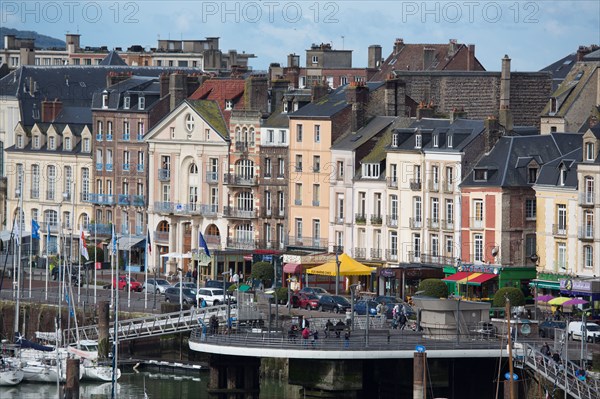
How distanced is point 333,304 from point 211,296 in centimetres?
744

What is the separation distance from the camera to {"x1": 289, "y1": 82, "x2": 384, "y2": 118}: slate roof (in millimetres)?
126000

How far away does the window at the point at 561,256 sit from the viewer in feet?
360

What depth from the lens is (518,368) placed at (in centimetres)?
9125

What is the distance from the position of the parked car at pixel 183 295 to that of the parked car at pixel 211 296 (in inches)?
25.0

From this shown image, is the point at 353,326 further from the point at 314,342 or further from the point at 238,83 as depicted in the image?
the point at 238,83

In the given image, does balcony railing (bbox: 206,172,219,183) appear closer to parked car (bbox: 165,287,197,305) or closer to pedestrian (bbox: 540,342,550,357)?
parked car (bbox: 165,287,197,305)

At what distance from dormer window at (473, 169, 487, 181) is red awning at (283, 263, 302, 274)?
1297 centimetres

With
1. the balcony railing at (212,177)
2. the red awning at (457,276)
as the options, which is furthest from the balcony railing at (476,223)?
the balcony railing at (212,177)

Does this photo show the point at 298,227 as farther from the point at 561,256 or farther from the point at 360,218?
the point at 561,256

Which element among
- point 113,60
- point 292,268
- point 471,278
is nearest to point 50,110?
point 113,60

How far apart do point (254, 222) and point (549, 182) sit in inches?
966

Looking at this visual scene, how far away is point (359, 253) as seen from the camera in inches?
4828

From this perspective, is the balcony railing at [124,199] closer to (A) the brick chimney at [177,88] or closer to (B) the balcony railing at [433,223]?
(A) the brick chimney at [177,88]

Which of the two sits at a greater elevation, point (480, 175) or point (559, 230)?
point (480, 175)
